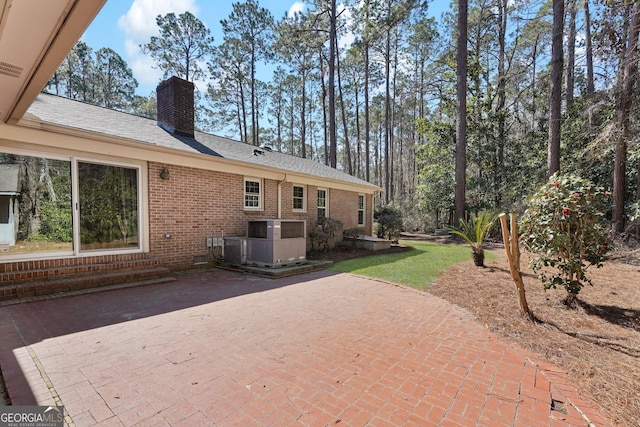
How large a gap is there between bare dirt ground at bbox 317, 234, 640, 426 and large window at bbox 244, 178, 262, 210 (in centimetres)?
590

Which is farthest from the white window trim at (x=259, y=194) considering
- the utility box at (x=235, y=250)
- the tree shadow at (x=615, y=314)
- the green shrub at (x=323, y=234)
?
the tree shadow at (x=615, y=314)

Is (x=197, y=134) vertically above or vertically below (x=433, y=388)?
above

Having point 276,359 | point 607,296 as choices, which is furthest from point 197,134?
point 607,296

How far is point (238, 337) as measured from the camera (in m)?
3.49

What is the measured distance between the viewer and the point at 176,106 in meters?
9.07

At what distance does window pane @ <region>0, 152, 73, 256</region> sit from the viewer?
5266mm

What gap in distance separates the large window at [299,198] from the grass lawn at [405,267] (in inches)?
120

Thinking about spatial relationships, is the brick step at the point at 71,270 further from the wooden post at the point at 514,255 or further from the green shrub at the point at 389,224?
the green shrub at the point at 389,224

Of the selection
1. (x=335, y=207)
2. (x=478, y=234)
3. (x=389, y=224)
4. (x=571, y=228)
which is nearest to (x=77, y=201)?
(x=335, y=207)

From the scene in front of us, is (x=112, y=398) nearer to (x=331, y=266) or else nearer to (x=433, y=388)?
(x=433, y=388)

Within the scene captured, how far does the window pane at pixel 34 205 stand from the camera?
5266 mm

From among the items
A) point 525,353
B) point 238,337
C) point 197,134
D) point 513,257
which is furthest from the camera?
point 197,134

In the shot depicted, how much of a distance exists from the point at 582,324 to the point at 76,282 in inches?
337

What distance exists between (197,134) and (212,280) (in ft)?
20.3
